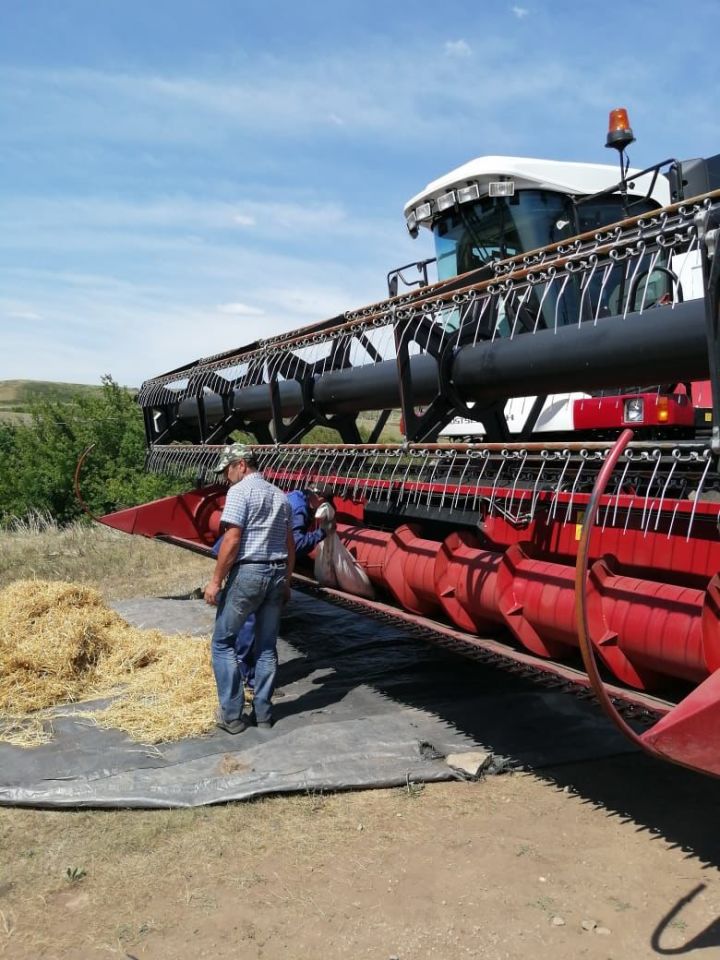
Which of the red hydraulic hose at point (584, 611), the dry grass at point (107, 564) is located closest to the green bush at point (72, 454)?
the dry grass at point (107, 564)

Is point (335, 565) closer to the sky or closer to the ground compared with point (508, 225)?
closer to the ground

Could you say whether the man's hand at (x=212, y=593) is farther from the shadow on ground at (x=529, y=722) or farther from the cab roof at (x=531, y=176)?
the cab roof at (x=531, y=176)

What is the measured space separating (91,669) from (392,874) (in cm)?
277

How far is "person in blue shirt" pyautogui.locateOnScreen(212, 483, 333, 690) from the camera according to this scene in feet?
16.0

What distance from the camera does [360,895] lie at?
3.15m

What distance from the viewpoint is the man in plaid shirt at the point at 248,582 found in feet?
14.7

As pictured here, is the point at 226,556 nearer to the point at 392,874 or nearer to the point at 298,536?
the point at 298,536

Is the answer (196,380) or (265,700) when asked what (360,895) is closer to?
(265,700)

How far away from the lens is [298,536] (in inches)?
203

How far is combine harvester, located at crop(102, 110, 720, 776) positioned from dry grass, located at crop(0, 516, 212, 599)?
240 cm

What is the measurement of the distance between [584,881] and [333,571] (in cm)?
229

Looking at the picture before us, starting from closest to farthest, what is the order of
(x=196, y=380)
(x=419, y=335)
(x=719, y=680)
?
(x=719, y=680) < (x=419, y=335) < (x=196, y=380)

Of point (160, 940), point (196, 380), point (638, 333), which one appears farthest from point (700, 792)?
point (196, 380)

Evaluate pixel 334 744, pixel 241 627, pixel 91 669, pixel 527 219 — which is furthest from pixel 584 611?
pixel 527 219
